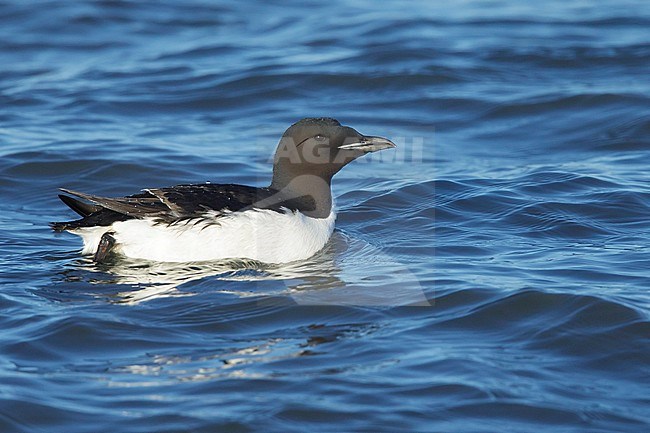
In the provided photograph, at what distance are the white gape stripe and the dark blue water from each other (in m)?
0.12

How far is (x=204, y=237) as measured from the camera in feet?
24.4

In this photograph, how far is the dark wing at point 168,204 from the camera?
7.39 meters

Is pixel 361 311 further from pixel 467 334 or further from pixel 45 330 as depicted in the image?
pixel 45 330

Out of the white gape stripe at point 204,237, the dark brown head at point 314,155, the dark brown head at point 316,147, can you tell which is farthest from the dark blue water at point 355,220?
the dark brown head at point 316,147

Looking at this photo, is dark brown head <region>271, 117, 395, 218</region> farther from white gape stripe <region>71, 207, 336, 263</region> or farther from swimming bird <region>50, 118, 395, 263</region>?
white gape stripe <region>71, 207, 336, 263</region>

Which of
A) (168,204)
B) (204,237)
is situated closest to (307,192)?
(204,237)

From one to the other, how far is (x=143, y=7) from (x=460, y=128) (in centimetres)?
743

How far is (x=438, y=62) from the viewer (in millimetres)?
13984

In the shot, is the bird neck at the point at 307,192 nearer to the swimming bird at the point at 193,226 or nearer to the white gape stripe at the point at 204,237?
the swimming bird at the point at 193,226

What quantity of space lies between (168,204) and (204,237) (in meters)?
0.32

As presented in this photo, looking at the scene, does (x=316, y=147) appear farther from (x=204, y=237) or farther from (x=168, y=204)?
(x=168, y=204)

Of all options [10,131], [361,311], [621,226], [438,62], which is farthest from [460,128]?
[361,311]

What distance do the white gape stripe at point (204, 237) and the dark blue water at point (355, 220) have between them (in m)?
0.12

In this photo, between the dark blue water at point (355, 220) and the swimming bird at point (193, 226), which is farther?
the swimming bird at point (193, 226)
